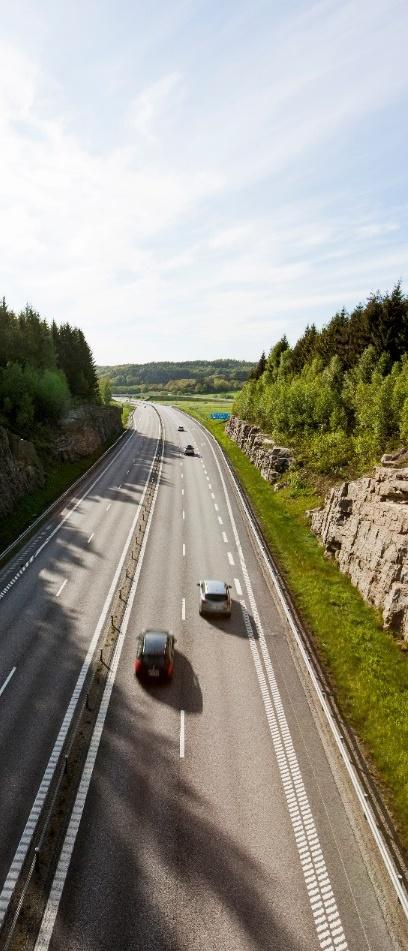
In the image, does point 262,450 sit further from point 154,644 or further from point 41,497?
point 154,644

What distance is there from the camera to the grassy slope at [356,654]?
1518 cm

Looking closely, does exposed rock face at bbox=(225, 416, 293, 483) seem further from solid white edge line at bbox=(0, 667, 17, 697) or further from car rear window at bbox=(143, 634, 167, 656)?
solid white edge line at bbox=(0, 667, 17, 697)

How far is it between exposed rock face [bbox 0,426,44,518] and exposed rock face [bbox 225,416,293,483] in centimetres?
2494

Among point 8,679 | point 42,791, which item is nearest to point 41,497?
point 8,679

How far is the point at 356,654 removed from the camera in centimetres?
2052

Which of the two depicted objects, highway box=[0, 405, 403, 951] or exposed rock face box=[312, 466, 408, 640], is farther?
exposed rock face box=[312, 466, 408, 640]

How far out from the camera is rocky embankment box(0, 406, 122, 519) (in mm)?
40094

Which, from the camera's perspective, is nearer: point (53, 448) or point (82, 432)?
point (53, 448)

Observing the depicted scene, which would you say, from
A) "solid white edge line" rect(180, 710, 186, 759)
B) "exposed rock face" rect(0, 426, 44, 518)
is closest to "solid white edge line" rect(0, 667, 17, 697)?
"solid white edge line" rect(180, 710, 186, 759)

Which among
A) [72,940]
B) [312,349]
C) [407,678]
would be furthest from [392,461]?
[312,349]

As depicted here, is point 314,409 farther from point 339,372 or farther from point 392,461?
point 392,461

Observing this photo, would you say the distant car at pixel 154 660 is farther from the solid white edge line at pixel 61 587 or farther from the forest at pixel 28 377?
the forest at pixel 28 377

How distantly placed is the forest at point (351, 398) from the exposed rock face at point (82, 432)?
25742 mm

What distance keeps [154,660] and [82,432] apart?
49405 millimetres
